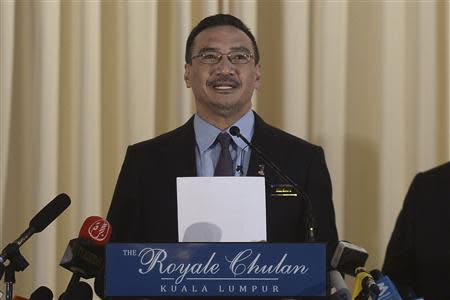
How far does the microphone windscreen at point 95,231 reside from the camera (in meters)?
1.67

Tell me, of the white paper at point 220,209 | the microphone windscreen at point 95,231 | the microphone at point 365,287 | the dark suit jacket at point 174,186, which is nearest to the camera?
the microphone at point 365,287

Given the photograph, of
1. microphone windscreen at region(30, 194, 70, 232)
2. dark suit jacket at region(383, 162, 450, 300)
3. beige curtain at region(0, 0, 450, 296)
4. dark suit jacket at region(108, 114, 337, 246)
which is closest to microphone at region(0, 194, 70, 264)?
microphone windscreen at region(30, 194, 70, 232)

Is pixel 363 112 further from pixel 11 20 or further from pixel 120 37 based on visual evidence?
pixel 11 20

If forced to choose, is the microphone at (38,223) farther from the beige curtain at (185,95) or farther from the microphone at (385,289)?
the beige curtain at (185,95)

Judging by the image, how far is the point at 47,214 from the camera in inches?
67.3

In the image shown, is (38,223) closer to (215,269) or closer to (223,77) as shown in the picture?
(215,269)

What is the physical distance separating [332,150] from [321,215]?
876 millimetres

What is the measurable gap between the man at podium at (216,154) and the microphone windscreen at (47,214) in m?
Answer: 0.47

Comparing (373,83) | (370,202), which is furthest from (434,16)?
(370,202)

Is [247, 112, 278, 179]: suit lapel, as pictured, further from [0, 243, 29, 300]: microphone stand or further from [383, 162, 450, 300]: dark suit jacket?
[0, 243, 29, 300]: microphone stand

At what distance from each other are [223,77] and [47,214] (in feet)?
2.48

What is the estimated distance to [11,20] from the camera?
10.3ft

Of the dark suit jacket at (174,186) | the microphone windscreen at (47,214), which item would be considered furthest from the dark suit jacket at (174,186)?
the microphone windscreen at (47,214)

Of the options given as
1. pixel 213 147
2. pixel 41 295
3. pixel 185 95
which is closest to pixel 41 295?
pixel 41 295
